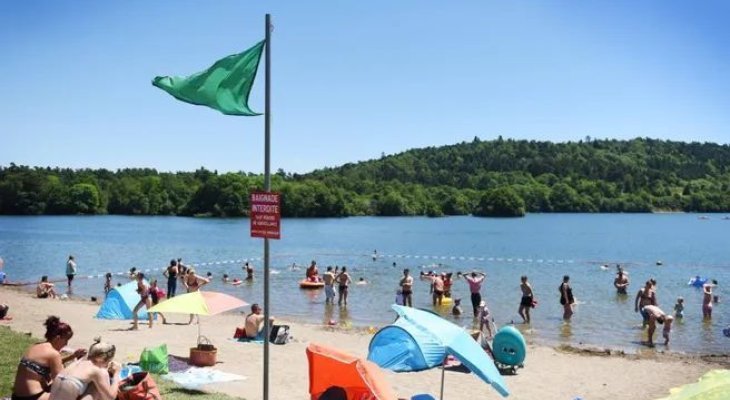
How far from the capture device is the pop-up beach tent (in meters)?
19.6

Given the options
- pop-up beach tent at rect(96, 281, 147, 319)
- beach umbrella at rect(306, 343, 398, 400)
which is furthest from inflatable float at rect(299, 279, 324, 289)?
beach umbrella at rect(306, 343, 398, 400)

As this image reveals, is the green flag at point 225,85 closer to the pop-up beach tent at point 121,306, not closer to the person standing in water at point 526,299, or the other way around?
the pop-up beach tent at point 121,306

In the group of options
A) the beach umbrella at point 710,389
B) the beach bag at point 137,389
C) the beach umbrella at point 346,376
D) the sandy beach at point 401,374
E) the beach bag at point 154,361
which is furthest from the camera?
the sandy beach at point 401,374

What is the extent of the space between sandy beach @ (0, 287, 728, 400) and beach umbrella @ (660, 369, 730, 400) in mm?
7398

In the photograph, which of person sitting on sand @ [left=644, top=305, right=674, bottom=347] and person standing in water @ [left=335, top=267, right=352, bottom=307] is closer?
person sitting on sand @ [left=644, top=305, right=674, bottom=347]

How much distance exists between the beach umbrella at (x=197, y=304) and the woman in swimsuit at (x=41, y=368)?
5.97 meters

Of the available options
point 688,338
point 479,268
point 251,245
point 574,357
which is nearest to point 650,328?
point 688,338

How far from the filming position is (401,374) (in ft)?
45.1

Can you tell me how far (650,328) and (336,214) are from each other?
437ft

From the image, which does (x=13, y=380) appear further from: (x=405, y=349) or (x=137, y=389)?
(x=405, y=349)

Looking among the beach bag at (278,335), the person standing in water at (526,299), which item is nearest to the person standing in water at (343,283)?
the person standing in water at (526,299)

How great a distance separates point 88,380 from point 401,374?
26.6 ft

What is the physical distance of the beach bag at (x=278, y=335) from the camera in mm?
16938

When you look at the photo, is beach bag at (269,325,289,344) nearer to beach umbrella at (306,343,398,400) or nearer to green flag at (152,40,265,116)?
beach umbrella at (306,343,398,400)
